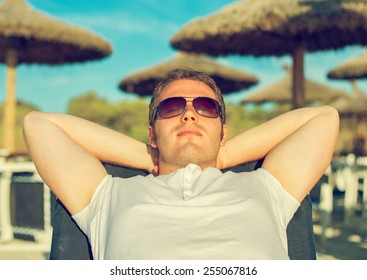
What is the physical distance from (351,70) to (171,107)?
878cm

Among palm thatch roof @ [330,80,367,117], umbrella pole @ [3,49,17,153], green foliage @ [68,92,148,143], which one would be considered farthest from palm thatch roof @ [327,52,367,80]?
green foliage @ [68,92,148,143]

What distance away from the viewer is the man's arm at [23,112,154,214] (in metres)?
1.72

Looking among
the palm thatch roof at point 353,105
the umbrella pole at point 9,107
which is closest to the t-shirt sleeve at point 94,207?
the umbrella pole at point 9,107

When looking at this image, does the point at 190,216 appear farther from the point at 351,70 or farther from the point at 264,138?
the point at 351,70

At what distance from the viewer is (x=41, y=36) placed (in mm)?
7180

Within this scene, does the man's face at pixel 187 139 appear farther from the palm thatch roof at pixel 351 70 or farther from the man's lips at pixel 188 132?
the palm thatch roof at pixel 351 70

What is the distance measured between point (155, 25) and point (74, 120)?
163 feet

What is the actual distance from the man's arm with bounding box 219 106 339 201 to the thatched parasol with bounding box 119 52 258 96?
8445 millimetres

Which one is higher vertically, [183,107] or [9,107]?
[9,107]

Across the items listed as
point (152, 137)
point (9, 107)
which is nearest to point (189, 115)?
point (152, 137)

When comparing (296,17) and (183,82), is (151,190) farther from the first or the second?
(296,17)

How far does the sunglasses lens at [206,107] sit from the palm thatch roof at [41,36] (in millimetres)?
5761

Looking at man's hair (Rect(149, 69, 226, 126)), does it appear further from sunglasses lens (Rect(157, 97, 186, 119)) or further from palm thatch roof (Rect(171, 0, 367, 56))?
palm thatch roof (Rect(171, 0, 367, 56))
